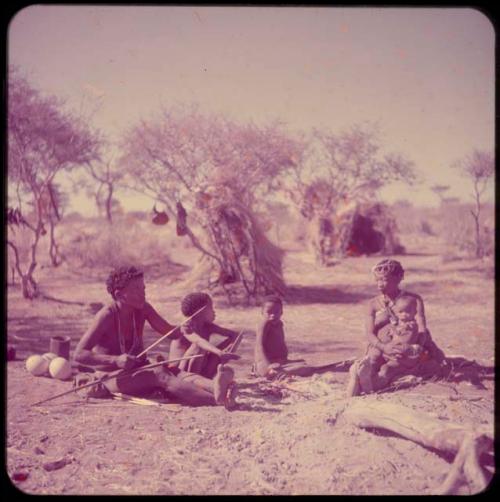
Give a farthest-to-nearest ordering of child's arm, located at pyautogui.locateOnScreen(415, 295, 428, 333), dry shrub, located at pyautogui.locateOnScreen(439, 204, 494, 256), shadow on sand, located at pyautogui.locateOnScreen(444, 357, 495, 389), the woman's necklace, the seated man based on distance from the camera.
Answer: dry shrub, located at pyautogui.locateOnScreen(439, 204, 494, 256) → the seated man → shadow on sand, located at pyautogui.locateOnScreen(444, 357, 495, 389) → child's arm, located at pyautogui.locateOnScreen(415, 295, 428, 333) → the woman's necklace

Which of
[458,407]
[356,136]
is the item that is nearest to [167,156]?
[356,136]

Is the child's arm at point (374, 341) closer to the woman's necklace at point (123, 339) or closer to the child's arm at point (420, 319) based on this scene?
the child's arm at point (420, 319)

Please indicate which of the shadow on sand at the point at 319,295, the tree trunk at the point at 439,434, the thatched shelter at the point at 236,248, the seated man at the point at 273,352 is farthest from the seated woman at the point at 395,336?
the shadow on sand at the point at 319,295

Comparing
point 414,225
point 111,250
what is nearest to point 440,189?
point 414,225

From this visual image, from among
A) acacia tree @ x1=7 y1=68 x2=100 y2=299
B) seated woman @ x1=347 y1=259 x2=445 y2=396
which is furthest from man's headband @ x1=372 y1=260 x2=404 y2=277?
acacia tree @ x1=7 y1=68 x2=100 y2=299

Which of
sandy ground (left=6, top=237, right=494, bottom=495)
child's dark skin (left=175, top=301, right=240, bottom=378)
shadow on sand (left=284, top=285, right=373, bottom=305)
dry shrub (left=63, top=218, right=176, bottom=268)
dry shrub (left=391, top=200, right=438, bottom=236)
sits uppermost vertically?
dry shrub (left=391, top=200, right=438, bottom=236)

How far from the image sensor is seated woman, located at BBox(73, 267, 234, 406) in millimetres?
4340

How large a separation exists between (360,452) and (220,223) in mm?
7420

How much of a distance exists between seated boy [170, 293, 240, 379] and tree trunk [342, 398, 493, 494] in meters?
1.36

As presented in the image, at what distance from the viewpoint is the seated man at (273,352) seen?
5102 mm

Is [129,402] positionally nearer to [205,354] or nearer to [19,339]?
[205,354]

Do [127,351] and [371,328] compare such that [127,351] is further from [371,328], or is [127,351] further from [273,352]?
[371,328]

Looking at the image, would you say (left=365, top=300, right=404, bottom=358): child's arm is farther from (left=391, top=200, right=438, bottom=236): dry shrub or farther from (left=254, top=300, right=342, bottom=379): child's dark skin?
(left=391, top=200, right=438, bottom=236): dry shrub

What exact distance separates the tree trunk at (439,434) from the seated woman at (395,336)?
2.97ft
